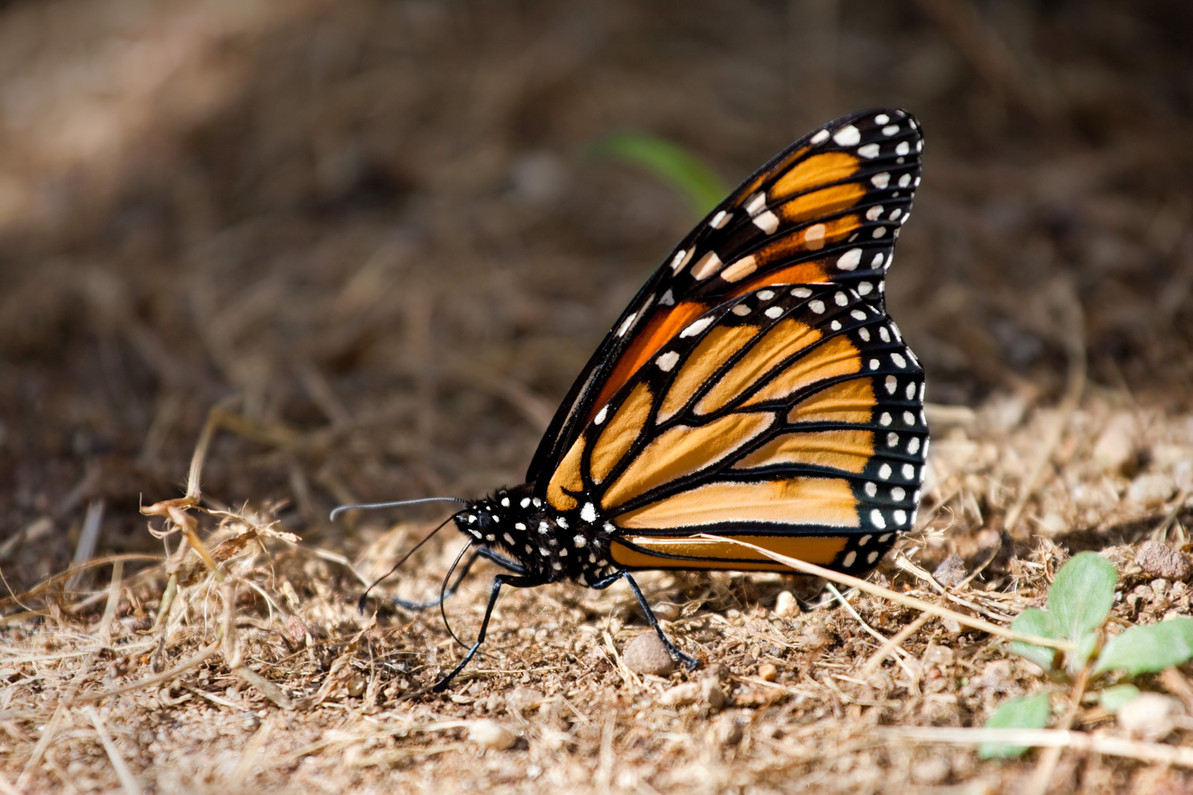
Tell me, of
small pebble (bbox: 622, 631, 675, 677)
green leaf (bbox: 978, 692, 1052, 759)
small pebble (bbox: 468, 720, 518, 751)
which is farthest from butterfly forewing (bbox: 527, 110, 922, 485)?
green leaf (bbox: 978, 692, 1052, 759)

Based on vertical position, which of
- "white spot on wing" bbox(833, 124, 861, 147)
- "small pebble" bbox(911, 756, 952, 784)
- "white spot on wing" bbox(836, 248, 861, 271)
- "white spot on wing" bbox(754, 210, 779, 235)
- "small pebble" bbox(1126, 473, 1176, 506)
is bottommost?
"small pebble" bbox(911, 756, 952, 784)

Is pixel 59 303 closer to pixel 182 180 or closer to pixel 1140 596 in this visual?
pixel 182 180

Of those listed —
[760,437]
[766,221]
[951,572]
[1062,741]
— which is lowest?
[1062,741]

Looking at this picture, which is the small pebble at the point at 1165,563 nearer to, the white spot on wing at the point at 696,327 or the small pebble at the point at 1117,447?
the small pebble at the point at 1117,447

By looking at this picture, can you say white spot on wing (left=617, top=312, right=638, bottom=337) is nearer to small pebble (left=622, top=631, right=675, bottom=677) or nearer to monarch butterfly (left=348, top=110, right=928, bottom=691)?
monarch butterfly (left=348, top=110, right=928, bottom=691)

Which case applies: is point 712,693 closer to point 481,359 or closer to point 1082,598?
point 1082,598

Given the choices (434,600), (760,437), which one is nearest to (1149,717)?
(760,437)

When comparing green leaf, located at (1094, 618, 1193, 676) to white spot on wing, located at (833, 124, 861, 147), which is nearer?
green leaf, located at (1094, 618, 1193, 676)
